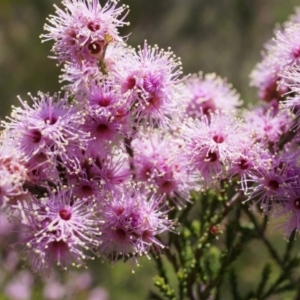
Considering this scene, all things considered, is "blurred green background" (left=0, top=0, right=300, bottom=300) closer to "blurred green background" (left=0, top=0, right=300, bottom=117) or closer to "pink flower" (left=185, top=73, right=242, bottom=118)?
"blurred green background" (left=0, top=0, right=300, bottom=117)

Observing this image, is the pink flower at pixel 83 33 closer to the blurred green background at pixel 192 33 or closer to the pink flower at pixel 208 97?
the pink flower at pixel 208 97

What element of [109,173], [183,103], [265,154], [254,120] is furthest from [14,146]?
[254,120]

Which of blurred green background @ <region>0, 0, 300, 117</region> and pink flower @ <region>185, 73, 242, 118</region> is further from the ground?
blurred green background @ <region>0, 0, 300, 117</region>

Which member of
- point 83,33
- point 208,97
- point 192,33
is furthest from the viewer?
point 192,33

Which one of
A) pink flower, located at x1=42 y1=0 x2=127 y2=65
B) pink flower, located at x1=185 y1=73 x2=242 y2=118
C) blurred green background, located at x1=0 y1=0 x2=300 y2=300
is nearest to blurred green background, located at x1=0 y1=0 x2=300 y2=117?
blurred green background, located at x1=0 y1=0 x2=300 y2=300

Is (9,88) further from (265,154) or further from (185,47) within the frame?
(265,154)

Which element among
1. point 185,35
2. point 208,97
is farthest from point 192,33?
point 208,97

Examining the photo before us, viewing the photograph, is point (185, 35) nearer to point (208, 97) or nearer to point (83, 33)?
point (208, 97)

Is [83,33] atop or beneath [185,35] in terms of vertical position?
beneath
